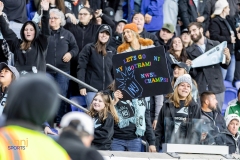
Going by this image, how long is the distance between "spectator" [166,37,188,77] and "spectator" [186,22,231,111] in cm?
38

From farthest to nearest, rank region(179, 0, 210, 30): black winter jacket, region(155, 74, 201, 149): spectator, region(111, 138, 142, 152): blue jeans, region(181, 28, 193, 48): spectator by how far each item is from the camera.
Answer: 1. region(179, 0, 210, 30): black winter jacket
2. region(181, 28, 193, 48): spectator
3. region(111, 138, 142, 152): blue jeans
4. region(155, 74, 201, 149): spectator

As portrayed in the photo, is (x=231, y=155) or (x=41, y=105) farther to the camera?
(x=231, y=155)

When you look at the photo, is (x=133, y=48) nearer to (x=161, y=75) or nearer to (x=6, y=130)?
(x=161, y=75)

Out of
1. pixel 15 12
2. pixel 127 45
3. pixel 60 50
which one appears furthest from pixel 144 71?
pixel 15 12

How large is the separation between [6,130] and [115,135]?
276 inches

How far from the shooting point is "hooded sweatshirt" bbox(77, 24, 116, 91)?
12094 mm

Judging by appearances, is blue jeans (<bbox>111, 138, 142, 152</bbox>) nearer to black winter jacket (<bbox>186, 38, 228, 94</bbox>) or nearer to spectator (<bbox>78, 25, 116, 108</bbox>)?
spectator (<bbox>78, 25, 116, 108</bbox>)

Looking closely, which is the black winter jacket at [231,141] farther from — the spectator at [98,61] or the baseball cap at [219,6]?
the baseball cap at [219,6]

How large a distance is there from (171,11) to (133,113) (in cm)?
528

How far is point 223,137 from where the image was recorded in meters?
10.2

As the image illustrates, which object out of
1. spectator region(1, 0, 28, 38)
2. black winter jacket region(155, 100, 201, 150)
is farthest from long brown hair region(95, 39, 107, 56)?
black winter jacket region(155, 100, 201, 150)

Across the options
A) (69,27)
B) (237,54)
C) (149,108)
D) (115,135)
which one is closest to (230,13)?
(237,54)

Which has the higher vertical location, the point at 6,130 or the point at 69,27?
the point at 69,27

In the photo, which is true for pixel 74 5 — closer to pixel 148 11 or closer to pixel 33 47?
pixel 148 11
